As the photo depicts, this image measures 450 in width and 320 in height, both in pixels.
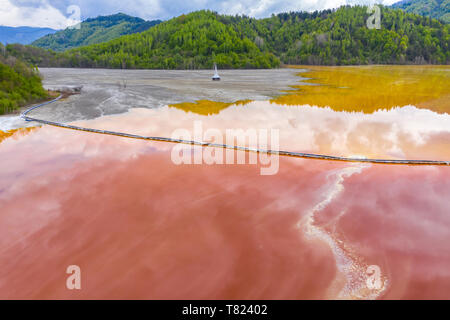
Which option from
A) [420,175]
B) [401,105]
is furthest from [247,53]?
[420,175]

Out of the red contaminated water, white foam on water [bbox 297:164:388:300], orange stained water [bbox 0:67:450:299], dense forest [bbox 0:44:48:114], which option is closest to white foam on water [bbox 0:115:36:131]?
dense forest [bbox 0:44:48:114]

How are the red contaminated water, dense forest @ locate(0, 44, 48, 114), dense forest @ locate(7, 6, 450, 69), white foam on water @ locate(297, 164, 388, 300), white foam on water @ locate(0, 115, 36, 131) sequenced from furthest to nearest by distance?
dense forest @ locate(7, 6, 450, 69)
dense forest @ locate(0, 44, 48, 114)
white foam on water @ locate(0, 115, 36, 131)
the red contaminated water
white foam on water @ locate(297, 164, 388, 300)

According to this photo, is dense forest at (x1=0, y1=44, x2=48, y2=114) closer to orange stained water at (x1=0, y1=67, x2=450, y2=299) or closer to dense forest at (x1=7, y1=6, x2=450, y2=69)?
orange stained water at (x1=0, y1=67, x2=450, y2=299)

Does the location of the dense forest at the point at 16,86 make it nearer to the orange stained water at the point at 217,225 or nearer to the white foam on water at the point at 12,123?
the white foam on water at the point at 12,123

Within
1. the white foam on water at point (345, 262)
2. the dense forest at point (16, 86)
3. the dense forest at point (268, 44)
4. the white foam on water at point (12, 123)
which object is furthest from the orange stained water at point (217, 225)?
the dense forest at point (268, 44)

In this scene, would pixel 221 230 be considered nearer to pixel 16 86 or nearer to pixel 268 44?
pixel 16 86

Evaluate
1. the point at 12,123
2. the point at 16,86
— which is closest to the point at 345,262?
the point at 12,123
